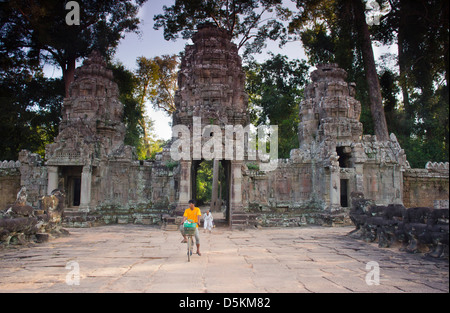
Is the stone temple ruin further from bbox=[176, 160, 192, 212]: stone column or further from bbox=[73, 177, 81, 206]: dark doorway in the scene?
bbox=[176, 160, 192, 212]: stone column

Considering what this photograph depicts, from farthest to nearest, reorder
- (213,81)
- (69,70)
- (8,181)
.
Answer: (69,70), (8,181), (213,81)

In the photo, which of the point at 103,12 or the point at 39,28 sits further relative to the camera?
the point at 103,12

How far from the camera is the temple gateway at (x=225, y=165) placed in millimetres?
15086

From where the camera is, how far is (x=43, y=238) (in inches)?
374

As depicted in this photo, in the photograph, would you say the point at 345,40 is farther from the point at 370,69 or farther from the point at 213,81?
the point at 213,81

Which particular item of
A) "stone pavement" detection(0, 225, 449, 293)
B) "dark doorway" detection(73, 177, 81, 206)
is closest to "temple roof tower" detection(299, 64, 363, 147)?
"stone pavement" detection(0, 225, 449, 293)

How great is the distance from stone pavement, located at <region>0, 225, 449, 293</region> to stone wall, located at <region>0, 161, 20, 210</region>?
9.15 meters

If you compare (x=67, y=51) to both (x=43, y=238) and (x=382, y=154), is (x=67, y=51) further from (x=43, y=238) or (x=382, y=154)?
(x=382, y=154)

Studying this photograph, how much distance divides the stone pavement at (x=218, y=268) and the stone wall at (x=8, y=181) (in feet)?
30.0

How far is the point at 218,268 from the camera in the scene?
611cm

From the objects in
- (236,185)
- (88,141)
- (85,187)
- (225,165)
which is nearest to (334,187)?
(236,185)

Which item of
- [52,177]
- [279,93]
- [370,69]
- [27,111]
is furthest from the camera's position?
[279,93]
